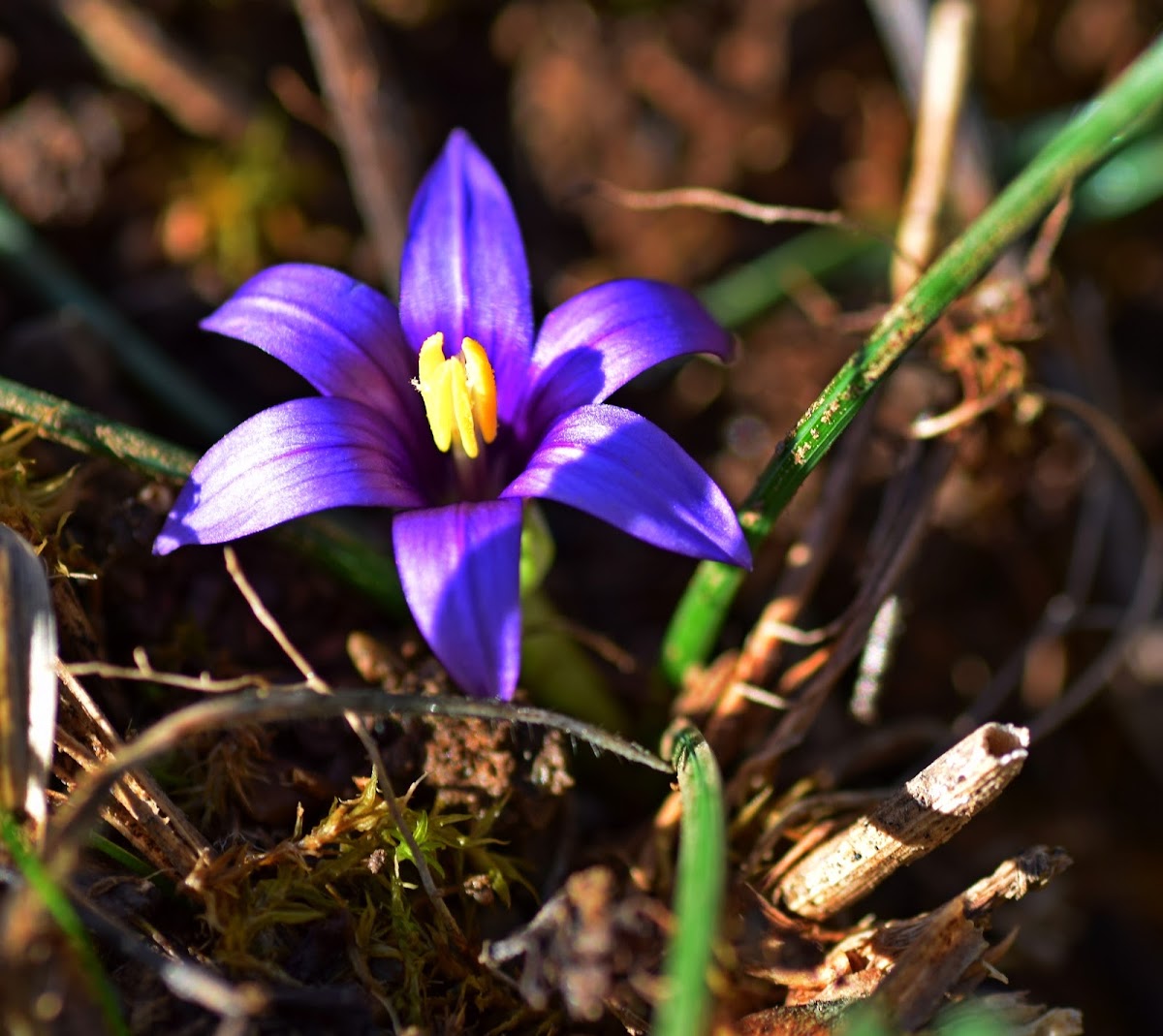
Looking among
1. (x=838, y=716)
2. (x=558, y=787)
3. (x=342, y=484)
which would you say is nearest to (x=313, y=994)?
(x=558, y=787)

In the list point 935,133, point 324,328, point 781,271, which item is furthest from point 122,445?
point 935,133

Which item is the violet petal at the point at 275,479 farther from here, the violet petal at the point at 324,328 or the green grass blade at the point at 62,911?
the green grass blade at the point at 62,911

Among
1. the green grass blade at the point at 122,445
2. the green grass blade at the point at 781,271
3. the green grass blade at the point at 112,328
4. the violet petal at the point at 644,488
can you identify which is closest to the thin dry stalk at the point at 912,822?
the violet petal at the point at 644,488

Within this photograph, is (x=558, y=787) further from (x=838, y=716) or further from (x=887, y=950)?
(x=838, y=716)

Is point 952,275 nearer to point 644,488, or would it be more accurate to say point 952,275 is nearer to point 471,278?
point 644,488

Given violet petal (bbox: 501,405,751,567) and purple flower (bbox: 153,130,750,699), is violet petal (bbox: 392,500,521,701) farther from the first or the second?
violet petal (bbox: 501,405,751,567)

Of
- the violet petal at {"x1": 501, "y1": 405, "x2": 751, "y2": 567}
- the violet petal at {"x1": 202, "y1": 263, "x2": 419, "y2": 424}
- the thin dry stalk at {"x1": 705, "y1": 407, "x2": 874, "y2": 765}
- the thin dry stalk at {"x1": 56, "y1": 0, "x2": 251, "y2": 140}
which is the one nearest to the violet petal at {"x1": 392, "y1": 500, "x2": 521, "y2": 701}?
the violet petal at {"x1": 501, "y1": 405, "x2": 751, "y2": 567}
